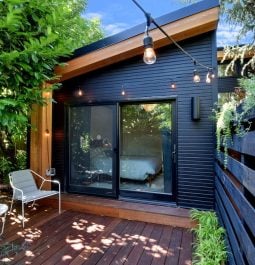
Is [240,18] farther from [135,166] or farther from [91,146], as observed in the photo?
[91,146]

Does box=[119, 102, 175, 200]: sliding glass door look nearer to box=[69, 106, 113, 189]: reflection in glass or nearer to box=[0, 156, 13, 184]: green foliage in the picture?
box=[69, 106, 113, 189]: reflection in glass

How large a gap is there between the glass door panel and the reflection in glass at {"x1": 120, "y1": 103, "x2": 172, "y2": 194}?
0.23 metres

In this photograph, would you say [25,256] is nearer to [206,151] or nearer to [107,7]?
[206,151]

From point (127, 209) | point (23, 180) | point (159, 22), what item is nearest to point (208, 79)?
point (159, 22)

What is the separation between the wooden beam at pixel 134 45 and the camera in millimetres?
3824

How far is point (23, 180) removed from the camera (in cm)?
447

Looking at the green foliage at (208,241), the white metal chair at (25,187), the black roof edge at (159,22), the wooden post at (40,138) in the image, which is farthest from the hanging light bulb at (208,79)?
the white metal chair at (25,187)

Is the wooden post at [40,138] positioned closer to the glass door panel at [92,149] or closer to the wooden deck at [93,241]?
the glass door panel at [92,149]

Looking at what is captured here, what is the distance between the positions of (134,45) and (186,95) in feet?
4.01

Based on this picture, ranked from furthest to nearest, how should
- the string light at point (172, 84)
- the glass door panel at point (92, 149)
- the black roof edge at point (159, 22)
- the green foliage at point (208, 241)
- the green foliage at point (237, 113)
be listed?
1. the glass door panel at point (92, 149)
2. the string light at point (172, 84)
3. the black roof edge at point (159, 22)
4. the green foliage at point (208, 241)
5. the green foliage at point (237, 113)

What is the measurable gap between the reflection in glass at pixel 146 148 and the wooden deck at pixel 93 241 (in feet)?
2.76

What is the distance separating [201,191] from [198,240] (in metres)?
1.01

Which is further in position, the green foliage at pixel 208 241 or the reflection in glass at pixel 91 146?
the reflection in glass at pixel 91 146

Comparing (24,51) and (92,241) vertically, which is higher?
(24,51)
